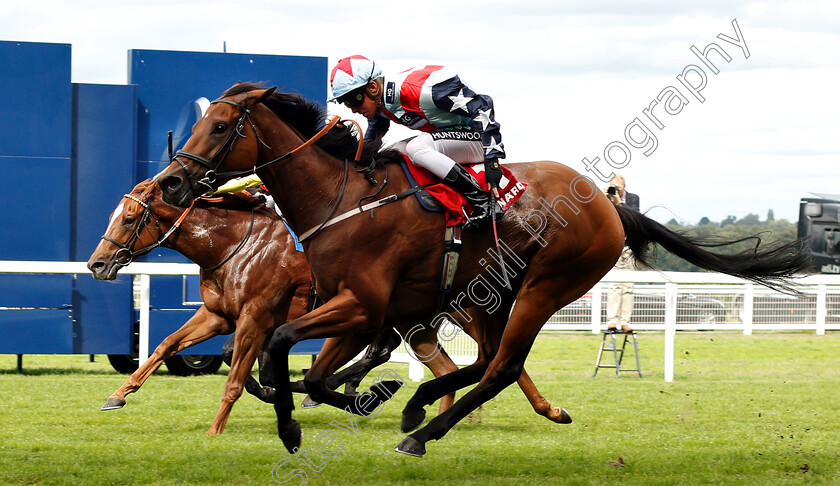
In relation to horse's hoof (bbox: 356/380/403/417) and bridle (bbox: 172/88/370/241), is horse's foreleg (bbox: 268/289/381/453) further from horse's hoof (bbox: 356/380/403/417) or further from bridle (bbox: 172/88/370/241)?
horse's hoof (bbox: 356/380/403/417)

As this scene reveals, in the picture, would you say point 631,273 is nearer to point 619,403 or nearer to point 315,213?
point 619,403

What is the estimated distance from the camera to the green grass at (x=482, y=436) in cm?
468

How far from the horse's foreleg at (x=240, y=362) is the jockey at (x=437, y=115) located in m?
1.86

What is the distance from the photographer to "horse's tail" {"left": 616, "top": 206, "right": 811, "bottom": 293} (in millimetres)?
5457

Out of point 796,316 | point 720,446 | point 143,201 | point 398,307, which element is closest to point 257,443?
point 398,307

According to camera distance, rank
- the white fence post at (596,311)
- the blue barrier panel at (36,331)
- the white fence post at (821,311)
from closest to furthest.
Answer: the blue barrier panel at (36,331) → the white fence post at (596,311) → the white fence post at (821,311)

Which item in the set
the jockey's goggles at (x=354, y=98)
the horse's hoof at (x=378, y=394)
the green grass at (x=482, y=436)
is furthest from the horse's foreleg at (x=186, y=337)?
the jockey's goggles at (x=354, y=98)

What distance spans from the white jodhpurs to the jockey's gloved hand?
0.33ft

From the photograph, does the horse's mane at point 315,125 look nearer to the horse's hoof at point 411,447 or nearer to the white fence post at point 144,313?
the horse's hoof at point 411,447

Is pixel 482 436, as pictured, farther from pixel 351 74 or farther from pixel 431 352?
pixel 351 74

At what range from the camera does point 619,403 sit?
7398mm

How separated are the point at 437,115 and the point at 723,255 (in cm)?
204

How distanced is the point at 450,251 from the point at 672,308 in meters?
5.06

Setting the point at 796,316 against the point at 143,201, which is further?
the point at 796,316
